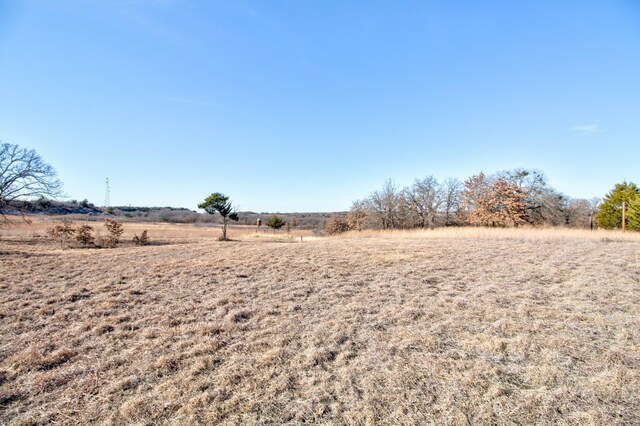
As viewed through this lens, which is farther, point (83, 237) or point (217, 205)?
point (217, 205)

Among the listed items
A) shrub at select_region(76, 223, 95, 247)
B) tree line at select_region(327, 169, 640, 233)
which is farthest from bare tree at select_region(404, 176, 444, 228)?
shrub at select_region(76, 223, 95, 247)

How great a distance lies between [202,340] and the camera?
172 inches

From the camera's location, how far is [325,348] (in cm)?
408

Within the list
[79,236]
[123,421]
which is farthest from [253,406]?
[79,236]

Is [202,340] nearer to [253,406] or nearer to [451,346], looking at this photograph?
[253,406]

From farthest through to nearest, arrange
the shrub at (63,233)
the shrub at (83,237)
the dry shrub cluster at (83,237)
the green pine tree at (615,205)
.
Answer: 1. the green pine tree at (615,205)
2. the shrub at (63,233)
3. the dry shrub cluster at (83,237)
4. the shrub at (83,237)

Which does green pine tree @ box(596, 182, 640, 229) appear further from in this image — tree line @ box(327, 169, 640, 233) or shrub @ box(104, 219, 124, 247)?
shrub @ box(104, 219, 124, 247)

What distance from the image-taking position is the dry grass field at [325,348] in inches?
111

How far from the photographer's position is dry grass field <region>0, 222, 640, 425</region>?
111 inches

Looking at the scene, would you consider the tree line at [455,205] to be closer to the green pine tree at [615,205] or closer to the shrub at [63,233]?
the green pine tree at [615,205]

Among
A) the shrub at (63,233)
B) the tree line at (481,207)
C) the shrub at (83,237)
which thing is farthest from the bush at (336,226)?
the shrub at (63,233)

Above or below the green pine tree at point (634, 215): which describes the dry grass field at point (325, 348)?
below

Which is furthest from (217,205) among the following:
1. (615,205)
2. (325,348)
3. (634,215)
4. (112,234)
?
(615,205)

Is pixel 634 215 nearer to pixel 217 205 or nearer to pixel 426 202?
pixel 426 202
